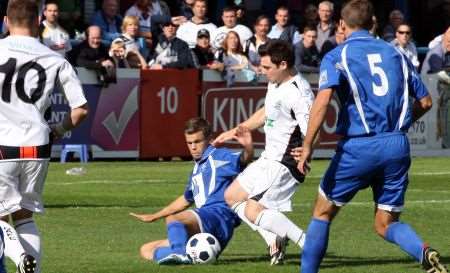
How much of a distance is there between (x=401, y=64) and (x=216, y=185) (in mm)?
2267

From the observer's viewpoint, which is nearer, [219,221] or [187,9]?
[219,221]

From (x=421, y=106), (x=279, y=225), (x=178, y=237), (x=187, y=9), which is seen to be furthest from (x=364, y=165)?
(x=187, y=9)

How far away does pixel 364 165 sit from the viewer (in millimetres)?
9672

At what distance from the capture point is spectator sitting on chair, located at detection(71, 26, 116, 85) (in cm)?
2203

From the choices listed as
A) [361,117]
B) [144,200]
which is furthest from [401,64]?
[144,200]

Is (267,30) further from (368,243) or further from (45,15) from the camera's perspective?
(368,243)

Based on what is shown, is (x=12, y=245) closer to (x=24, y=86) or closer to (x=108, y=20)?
(x=24, y=86)

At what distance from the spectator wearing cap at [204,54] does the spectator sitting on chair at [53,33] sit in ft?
7.86

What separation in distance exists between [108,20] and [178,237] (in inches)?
523

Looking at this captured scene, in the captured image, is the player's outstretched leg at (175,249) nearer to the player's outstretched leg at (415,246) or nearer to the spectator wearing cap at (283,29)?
the player's outstretched leg at (415,246)

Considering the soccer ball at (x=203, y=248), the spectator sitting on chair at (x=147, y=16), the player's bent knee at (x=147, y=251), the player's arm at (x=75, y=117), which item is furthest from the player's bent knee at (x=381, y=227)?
the spectator sitting on chair at (x=147, y=16)

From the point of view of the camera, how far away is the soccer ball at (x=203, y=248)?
430 inches

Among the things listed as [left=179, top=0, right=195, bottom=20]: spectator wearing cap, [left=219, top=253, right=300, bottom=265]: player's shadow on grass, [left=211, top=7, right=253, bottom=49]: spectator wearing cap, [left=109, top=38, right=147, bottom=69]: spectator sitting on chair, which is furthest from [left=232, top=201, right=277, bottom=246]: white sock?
[left=179, top=0, right=195, bottom=20]: spectator wearing cap

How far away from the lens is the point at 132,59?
2305cm
